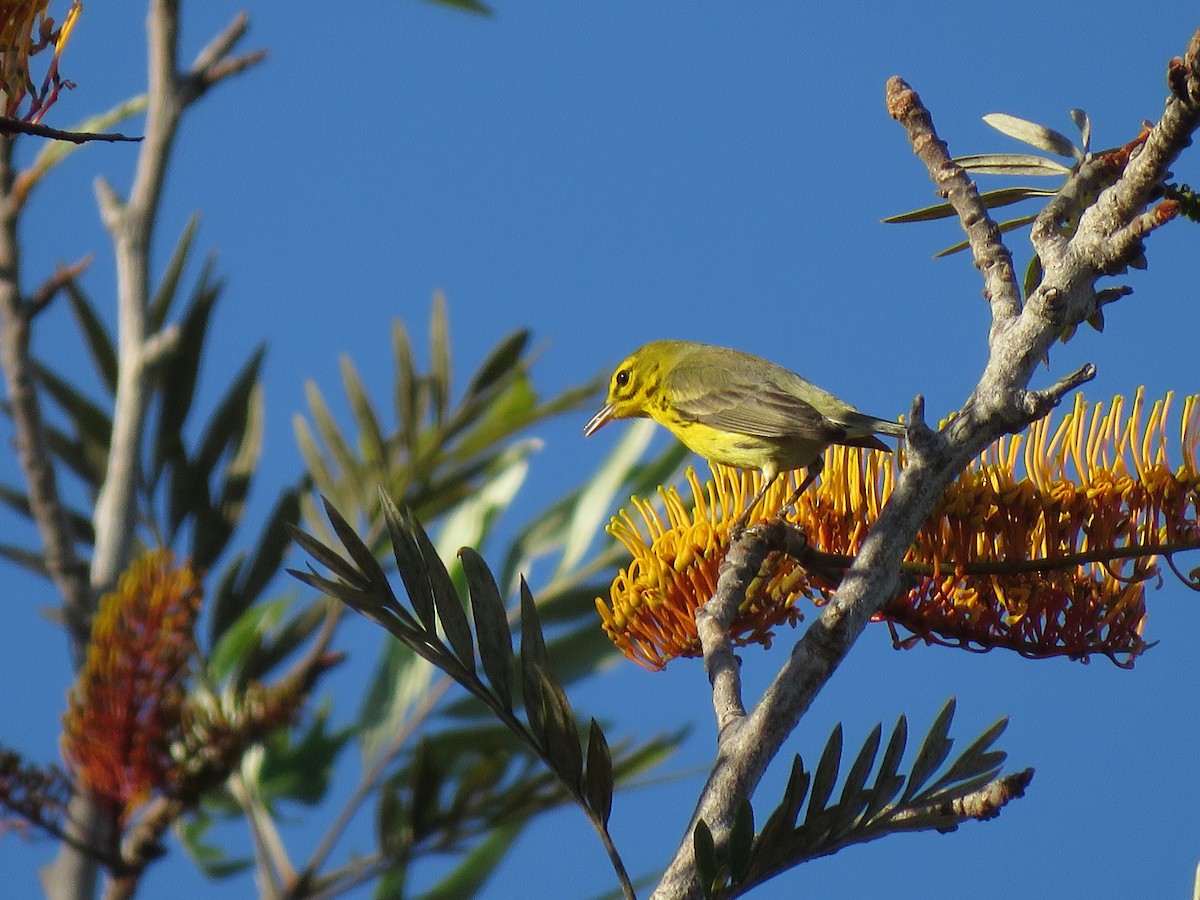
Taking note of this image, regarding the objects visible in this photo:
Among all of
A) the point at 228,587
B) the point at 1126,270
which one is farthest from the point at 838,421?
the point at 228,587

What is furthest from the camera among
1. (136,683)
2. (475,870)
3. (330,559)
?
(475,870)

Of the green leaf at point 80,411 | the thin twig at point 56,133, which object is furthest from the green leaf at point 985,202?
the green leaf at point 80,411

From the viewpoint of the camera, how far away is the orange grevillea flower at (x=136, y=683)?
3777 millimetres

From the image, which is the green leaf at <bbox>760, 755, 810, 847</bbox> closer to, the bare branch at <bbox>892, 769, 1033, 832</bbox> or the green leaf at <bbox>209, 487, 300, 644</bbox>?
the bare branch at <bbox>892, 769, 1033, 832</bbox>

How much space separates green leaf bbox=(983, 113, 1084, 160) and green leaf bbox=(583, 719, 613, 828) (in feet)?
4.48

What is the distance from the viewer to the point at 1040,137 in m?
2.48

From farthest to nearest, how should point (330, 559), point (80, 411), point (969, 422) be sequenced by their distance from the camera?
point (80, 411) < point (969, 422) < point (330, 559)

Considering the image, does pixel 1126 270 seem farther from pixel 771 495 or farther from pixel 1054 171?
pixel 771 495

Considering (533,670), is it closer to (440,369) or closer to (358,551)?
(358,551)

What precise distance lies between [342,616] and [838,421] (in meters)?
1.76

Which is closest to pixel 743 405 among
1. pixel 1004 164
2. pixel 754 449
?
pixel 754 449

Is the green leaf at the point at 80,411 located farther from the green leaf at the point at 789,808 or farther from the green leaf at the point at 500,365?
the green leaf at the point at 789,808

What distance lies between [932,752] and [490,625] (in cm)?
70

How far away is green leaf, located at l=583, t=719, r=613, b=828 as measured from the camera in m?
1.86
